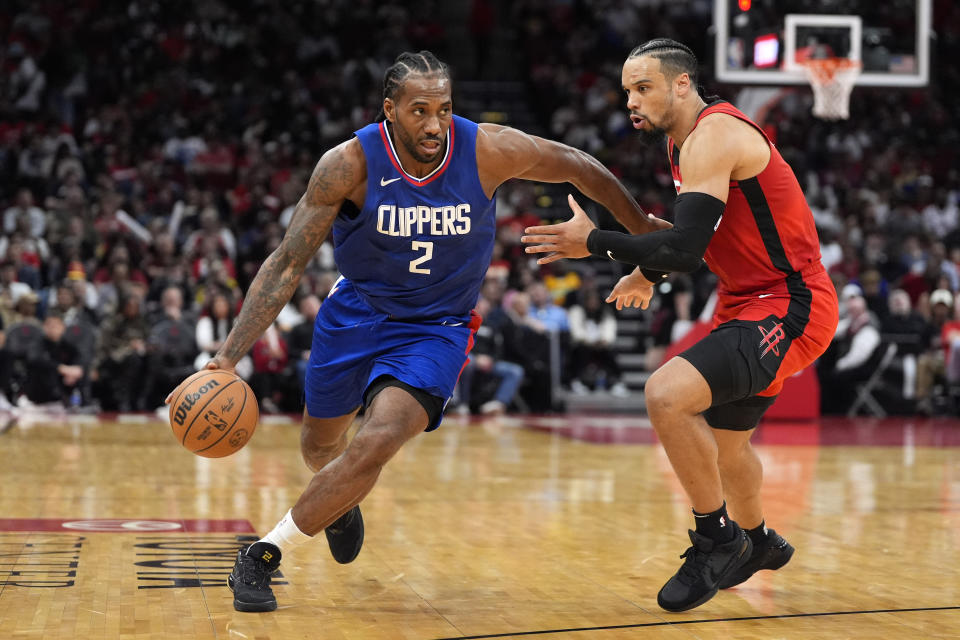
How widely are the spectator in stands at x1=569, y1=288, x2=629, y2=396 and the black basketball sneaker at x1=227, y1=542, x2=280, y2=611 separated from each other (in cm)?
1066

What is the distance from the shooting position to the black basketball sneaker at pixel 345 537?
4.90 metres

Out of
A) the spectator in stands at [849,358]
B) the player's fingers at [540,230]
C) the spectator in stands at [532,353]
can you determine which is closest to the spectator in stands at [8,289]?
the spectator in stands at [532,353]

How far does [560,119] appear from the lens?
1989cm

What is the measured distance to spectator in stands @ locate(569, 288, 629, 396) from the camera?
14914 mm

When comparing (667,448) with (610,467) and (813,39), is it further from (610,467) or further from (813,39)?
(813,39)

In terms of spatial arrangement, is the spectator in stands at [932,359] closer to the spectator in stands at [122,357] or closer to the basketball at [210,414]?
the spectator in stands at [122,357]

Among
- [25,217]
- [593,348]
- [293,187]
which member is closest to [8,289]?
[25,217]

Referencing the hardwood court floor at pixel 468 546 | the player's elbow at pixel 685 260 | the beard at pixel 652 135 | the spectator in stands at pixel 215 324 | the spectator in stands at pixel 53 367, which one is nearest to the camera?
the hardwood court floor at pixel 468 546

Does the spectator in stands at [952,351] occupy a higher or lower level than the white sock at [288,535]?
lower

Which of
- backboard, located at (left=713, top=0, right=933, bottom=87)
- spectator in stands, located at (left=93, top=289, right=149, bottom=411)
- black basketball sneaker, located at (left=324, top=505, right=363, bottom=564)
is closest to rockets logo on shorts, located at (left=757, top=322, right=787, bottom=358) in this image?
black basketball sneaker, located at (left=324, top=505, right=363, bottom=564)

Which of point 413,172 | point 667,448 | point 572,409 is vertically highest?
point 413,172

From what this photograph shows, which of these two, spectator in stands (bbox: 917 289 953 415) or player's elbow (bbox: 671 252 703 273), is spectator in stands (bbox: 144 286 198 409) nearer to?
spectator in stands (bbox: 917 289 953 415)

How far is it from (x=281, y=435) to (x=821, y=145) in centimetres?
1204

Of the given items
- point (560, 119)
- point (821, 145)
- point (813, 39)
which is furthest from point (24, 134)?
point (821, 145)
